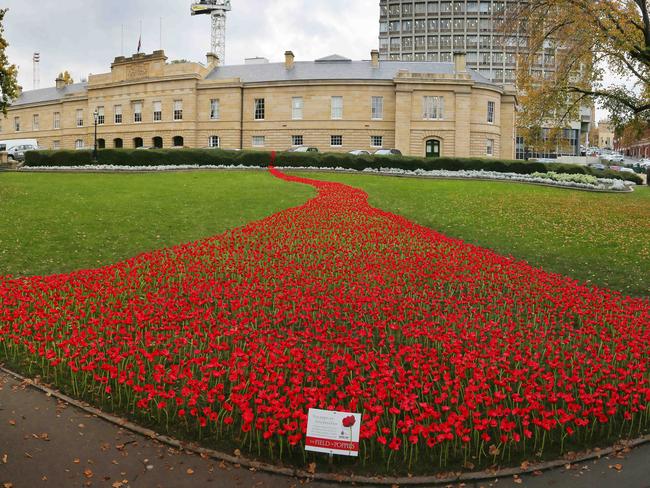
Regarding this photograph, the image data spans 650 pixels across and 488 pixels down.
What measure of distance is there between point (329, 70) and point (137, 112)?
842 inches

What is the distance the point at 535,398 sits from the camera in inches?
238

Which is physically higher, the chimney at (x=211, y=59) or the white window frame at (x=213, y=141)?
the chimney at (x=211, y=59)

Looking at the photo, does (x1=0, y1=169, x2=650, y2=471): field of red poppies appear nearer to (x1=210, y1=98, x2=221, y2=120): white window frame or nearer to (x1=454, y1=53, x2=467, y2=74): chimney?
(x1=454, y1=53, x2=467, y2=74): chimney

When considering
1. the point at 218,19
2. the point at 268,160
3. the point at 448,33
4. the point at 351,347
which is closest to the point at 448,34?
the point at 448,33

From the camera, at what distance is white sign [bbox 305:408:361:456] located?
16.2 feet

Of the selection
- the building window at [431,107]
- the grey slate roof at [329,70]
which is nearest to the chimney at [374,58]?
the grey slate roof at [329,70]

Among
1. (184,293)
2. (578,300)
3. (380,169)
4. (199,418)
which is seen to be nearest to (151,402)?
(199,418)

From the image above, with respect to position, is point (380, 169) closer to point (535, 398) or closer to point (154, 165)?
point (154, 165)

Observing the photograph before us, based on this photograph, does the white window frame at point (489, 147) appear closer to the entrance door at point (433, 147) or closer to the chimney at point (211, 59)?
the entrance door at point (433, 147)

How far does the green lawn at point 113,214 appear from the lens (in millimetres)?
12969

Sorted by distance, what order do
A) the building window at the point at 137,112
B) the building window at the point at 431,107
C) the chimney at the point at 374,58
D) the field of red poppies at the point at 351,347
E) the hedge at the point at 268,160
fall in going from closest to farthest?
the field of red poppies at the point at 351,347
the hedge at the point at 268,160
the building window at the point at 431,107
the chimney at the point at 374,58
the building window at the point at 137,112

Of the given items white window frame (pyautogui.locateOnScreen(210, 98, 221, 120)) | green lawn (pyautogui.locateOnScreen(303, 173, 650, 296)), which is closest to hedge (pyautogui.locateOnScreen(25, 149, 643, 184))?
green lawn (pyautogui.locateOnScreen(303, 173, 650, 296))

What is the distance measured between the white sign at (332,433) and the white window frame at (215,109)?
55.0m

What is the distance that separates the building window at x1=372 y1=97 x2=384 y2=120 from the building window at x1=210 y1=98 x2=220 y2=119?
1584 cm
